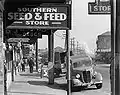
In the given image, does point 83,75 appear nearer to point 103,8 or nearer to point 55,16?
point 103,8

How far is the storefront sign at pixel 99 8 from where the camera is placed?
895 cm

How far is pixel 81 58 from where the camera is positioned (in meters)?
19.9

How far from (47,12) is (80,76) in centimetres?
1082

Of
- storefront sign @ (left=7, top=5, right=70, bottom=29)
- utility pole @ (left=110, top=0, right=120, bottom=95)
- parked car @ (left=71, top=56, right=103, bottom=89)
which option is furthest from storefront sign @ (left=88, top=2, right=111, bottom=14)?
parked car @ (left=71, top=56, right=103, bottom=89)

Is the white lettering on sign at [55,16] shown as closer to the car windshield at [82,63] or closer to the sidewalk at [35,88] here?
the sidewalk at [35,88]

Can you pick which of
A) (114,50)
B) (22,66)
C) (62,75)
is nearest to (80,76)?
(62,75)

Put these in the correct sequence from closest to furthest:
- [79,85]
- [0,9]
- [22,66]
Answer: [0,9] < [79,85] < [22,66]

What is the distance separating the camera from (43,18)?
24.2ft

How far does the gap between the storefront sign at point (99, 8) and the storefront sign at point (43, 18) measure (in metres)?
1.94

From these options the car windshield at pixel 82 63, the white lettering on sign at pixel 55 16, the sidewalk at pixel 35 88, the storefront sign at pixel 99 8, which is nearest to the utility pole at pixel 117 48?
the white lettering on sign at pixel 55 16

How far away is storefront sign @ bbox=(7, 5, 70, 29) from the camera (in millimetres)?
7328

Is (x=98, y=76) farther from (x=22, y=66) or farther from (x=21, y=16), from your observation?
(x=22, y=66)

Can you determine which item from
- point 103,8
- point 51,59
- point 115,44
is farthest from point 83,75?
point 115,44

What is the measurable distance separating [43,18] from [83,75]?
1105cm
